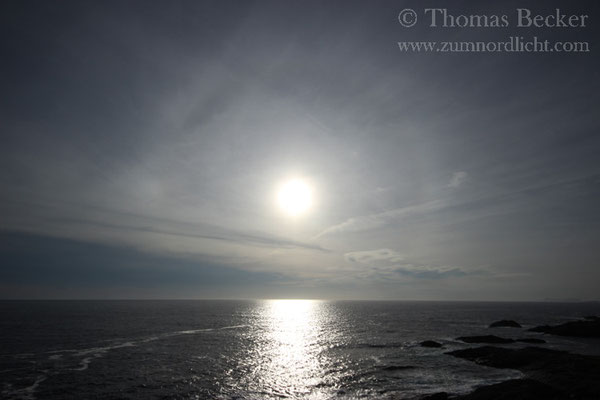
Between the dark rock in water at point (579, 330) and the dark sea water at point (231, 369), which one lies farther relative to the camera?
the dark rock in water at point (579, 330)

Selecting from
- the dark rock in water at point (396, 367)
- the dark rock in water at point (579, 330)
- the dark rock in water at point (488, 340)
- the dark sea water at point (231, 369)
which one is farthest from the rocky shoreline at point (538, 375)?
the dark rock in water at point (579, 330)

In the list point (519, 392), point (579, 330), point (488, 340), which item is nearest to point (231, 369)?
point (519, 392)

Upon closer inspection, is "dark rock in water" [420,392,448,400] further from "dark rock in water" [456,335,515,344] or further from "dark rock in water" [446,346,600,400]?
"dark rock in water" [456,335,515,344]

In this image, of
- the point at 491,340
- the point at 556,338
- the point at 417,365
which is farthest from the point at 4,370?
the point at 556,338

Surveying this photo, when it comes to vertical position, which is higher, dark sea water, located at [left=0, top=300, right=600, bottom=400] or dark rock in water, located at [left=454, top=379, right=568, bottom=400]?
dark rock in water, located at [left=454, top=379, right=568, bottom=400]

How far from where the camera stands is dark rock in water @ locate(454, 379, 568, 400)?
29.7 meters

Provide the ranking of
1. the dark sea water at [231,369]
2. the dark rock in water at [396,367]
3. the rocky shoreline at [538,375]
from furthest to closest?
the dark rock in water at [396,367] < the dark sea water at [231,369] < the rocky shoreline at [538,375]

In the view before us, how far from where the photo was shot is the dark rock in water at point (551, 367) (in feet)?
98.2

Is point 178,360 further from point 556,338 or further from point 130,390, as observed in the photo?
point 556,338

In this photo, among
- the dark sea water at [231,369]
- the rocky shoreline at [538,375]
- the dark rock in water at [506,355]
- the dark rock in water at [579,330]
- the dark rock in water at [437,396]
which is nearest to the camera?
the rocky shoreline at [538,375]

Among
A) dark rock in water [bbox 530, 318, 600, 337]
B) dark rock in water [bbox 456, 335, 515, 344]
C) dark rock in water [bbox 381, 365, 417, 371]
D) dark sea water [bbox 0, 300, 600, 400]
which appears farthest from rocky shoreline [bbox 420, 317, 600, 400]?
dark rock in water [bbox 530, 318, 600, 337]

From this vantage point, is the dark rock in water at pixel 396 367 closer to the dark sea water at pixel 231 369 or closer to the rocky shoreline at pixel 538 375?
the dark sea water at pixel 231 369

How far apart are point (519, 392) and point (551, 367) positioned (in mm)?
15133

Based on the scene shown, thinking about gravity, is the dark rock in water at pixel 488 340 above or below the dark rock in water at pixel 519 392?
below
